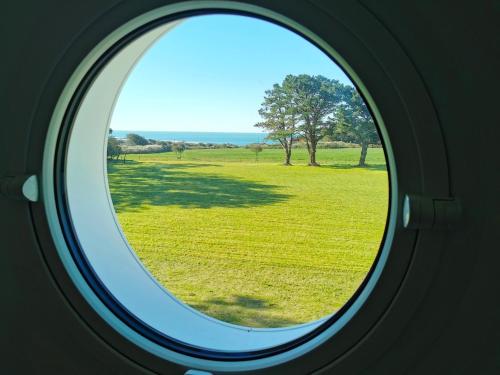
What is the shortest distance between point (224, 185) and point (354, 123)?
1042 millimetres

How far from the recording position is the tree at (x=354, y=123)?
0.95 meters

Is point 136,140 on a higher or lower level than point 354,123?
lower

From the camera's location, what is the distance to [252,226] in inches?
82.6

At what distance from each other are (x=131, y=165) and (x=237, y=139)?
618mm

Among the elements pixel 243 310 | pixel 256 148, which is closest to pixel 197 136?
pixel 256 148

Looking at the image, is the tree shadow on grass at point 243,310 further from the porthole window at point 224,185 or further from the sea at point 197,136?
the sea at point 197,136

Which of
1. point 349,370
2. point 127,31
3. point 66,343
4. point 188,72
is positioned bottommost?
point 66,343

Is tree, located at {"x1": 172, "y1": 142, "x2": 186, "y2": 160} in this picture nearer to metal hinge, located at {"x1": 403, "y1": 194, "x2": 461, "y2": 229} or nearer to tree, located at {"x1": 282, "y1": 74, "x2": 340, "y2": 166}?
tree, located at {"x1": 282, "y1": 74, "x2": 340, "y2": 166}

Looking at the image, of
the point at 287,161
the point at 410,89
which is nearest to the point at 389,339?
the point at 410,89

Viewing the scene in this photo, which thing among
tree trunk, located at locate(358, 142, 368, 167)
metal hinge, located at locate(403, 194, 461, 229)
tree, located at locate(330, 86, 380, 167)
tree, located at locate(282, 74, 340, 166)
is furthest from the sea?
metal hinge, located at locate(403, 194, 461, 229)

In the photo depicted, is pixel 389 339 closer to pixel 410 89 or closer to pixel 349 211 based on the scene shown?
pixel 410 89

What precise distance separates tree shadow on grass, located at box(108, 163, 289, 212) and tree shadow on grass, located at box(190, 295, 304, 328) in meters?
0.54

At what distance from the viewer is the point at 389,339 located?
24.9 inches

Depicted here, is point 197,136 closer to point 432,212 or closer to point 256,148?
point 256,148
